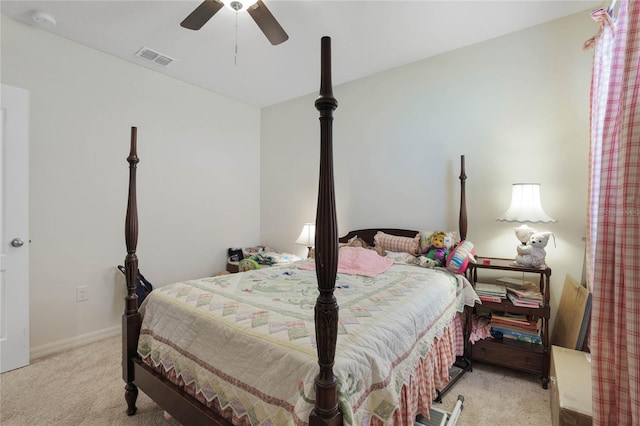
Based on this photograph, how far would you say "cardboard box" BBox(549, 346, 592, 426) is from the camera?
127 centimetres

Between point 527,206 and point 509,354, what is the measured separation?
43.9 inches

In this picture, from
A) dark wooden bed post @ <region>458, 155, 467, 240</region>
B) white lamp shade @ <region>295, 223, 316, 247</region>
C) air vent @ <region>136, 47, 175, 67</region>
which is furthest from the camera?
white lamp shade @ <region>295, 223, 316, 247</region>

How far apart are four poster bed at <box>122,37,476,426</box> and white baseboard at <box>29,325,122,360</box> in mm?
1436

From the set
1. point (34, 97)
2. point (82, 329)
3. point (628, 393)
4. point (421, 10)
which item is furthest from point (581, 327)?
point (34, 97)

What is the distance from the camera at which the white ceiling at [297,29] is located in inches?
88.6

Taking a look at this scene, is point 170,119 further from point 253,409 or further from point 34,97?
point 253,409

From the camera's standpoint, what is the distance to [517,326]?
2.22m

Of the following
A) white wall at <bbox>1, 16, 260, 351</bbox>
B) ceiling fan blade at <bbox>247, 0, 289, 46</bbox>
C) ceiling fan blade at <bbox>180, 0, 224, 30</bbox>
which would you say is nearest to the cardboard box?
ceiling fan blade at <bbox>247, 0, 289, 46</bbox>

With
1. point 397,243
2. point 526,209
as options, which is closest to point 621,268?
point 526,209

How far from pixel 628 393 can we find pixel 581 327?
3.54 feet

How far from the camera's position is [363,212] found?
136 inches

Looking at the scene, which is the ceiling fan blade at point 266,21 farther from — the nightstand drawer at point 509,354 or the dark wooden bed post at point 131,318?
the nightstand drawer at point 509,354

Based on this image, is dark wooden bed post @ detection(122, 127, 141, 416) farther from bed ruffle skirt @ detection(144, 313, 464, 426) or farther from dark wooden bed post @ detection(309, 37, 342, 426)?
dark wooden bed post @ detection(309, 37, 342, 426)

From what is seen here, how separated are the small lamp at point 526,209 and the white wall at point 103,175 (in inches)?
131
